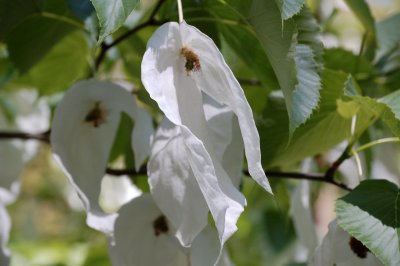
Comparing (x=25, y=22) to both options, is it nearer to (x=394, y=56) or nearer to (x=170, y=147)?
(x=170, y=147)

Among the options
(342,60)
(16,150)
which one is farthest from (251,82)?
(16,150)

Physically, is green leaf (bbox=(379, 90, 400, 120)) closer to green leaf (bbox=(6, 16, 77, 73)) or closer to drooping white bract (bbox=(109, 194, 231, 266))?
drooping white bract (bbox=(109, 194, 231, 266))

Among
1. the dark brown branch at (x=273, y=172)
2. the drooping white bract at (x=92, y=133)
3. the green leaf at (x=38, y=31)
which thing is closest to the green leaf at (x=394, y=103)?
the dark brown branch at (x=273, y=172)

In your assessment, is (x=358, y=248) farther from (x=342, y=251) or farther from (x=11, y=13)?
(x=11, y=13)

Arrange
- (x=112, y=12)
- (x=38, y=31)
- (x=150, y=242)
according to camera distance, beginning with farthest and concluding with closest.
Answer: (x=38, y=31) → (x=150, y=242) → (x=112, y=12)

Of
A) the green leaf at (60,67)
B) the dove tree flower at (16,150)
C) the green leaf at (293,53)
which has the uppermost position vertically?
the green leaf at (293,53)

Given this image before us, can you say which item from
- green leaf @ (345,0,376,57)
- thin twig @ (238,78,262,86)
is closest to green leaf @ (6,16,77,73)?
thin twig @ (238,78,262,86)

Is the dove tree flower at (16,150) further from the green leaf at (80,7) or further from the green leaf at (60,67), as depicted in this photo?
the green leaf at (80,7)
